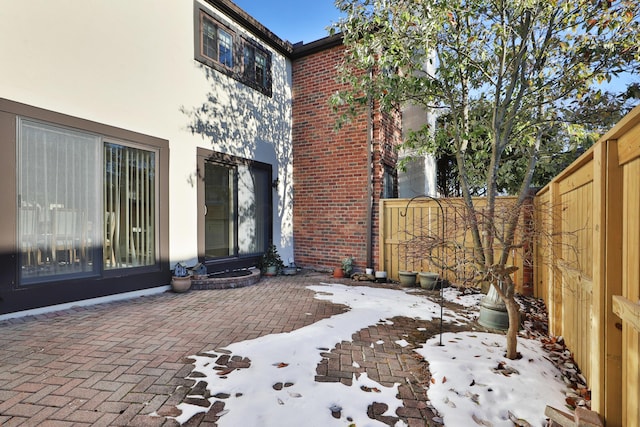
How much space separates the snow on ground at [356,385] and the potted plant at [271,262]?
341cm

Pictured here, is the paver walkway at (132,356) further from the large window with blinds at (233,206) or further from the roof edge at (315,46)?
the roof edge at (315,46)

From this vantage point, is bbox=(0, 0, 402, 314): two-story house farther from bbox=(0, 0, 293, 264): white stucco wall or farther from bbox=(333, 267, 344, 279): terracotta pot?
bbox=(333, 267, 344, 279): terracotta pot

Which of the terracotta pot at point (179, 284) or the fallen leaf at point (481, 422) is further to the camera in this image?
the terracotta pot at point (179, 284)

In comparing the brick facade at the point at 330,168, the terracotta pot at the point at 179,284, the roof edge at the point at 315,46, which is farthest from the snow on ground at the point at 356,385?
the roof edge at the point at 315,46

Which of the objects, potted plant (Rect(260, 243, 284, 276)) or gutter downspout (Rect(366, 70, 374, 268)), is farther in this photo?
potted plant (Rect(260, 243, 284, 276))

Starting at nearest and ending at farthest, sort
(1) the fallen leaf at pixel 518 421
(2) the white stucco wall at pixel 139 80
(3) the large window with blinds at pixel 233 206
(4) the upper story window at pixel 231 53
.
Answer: (1) the fallen leaf at pixel 518 421 < (2) the white stucco wall at pixel 139 80 < (4) the upper story window at pixel 231 53 < (3) the large window with blinds at pixel 233 206

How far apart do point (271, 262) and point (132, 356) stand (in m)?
4.08

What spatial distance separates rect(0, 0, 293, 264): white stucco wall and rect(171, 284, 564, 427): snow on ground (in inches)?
127

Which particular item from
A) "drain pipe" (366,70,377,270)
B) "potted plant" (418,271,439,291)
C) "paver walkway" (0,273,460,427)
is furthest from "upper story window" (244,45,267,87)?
"potted plant" (418,271,439,291)

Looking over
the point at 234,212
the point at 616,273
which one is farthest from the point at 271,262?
the point at 616,273

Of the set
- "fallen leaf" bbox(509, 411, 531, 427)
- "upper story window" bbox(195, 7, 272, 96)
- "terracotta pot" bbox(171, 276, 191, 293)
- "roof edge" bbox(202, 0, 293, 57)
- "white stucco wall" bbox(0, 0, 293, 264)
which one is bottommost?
"fallen leaf" bbox(509, 411, 531, 427)

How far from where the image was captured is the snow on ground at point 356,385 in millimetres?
1854

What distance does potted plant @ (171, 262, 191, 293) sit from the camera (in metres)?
4.84

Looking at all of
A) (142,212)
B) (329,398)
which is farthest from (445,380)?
(142,212)
